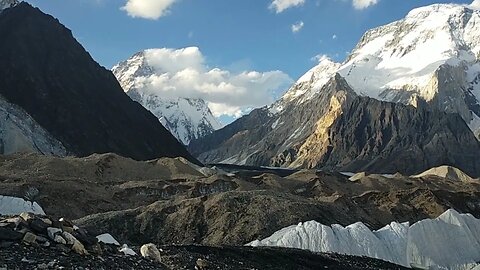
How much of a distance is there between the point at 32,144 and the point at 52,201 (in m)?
47.5

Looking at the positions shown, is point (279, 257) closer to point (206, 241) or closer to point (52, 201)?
point (206, 241)

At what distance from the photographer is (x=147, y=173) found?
290 feet

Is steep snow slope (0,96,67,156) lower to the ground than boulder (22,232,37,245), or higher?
higher

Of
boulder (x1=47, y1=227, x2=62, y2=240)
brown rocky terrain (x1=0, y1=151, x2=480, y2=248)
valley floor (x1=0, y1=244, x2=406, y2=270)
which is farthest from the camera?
brown rocky terrain (x1=0, y1=151, x2=480, y2=248)

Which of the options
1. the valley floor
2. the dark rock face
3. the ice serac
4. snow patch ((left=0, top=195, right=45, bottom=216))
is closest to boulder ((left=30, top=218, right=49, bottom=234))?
the valley floor

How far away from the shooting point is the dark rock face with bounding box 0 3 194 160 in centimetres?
12181

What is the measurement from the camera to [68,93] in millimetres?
131625

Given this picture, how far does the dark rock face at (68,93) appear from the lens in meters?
122

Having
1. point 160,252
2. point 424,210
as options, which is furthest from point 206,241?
point 424,210

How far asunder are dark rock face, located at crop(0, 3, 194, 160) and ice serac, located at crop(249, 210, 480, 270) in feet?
263

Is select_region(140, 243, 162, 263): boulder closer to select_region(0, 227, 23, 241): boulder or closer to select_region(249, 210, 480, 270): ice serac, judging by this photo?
select_region(0, 227, 23, 241): boulder

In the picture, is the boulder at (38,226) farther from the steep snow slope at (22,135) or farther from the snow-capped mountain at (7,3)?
the snow-capped mountain at (7,3)

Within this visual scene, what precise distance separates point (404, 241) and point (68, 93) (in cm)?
10226

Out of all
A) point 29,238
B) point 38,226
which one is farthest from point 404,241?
point 29,238
